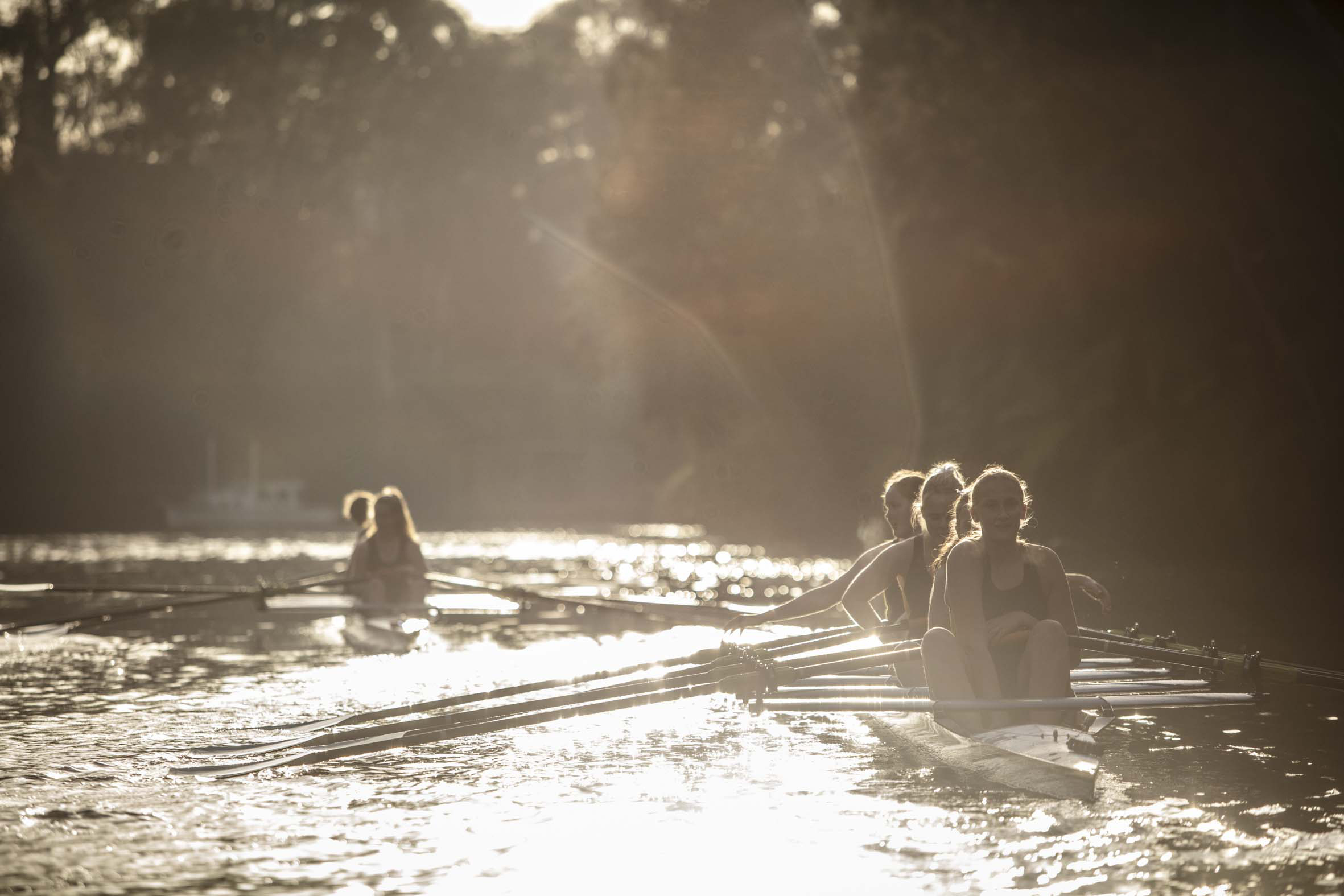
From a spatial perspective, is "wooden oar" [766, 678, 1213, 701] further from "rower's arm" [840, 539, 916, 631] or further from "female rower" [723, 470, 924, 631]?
"rower's arm" [840, 539, 916, 631]

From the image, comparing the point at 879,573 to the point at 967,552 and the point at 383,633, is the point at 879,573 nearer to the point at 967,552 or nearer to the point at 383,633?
the point at 967,552

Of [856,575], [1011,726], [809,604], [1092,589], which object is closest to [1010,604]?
[1011,726]

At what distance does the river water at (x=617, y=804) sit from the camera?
6.76 metres

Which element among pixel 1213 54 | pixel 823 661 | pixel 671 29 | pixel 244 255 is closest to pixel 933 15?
pixel 1213 54

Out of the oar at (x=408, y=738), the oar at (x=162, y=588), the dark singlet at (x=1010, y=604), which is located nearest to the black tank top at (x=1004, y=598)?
the dark singlet at (x=1010, y=604)

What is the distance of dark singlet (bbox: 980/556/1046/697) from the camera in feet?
28.7

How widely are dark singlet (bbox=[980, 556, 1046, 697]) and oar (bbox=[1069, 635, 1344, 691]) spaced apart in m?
0.49

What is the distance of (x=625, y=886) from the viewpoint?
6566 millimetres

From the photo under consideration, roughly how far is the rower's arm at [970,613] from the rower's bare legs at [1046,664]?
192 millimetres

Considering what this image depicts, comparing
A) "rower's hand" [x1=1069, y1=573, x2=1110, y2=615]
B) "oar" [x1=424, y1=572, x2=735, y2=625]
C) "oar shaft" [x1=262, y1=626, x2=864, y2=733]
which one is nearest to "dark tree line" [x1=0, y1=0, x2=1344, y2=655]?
"oar" [x1=424, y1=572, x2=735, y2=625]

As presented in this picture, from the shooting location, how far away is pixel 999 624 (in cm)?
872

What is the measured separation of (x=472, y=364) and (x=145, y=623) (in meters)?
48.0

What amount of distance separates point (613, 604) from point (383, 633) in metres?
2.95

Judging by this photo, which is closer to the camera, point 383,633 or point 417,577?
point 383,633
